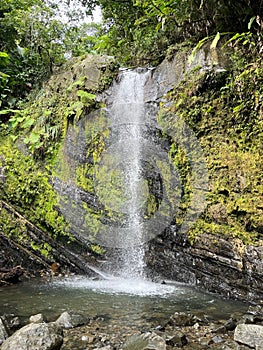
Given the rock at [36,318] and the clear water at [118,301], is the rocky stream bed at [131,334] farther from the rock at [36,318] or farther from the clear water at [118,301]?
the clear water at [118,301]

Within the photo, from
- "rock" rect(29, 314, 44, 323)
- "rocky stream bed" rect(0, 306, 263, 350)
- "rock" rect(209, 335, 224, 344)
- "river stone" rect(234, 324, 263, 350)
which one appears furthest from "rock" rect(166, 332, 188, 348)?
"rock" rect(29, 314, 44, 323)

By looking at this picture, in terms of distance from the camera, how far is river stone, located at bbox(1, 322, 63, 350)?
246 centimetres

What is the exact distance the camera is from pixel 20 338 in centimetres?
251

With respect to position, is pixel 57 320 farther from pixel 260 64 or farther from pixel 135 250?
pixel 260 64

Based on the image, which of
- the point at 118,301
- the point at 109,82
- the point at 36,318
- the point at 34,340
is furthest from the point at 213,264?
the point at 109,82

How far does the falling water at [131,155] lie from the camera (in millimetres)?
5984

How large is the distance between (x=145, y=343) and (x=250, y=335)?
1045mm

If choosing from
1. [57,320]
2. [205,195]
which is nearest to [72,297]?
[57,320]

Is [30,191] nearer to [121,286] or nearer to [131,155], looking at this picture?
[131,155]

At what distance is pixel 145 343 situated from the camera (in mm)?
2557

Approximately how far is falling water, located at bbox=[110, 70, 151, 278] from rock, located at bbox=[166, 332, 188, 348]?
9.56 ft

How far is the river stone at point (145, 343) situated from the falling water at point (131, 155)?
10.1 ft

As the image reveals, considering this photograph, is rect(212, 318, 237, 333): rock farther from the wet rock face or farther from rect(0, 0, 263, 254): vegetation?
rect(0, 0, 263, 254): vegetation

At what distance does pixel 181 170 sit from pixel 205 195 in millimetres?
694
